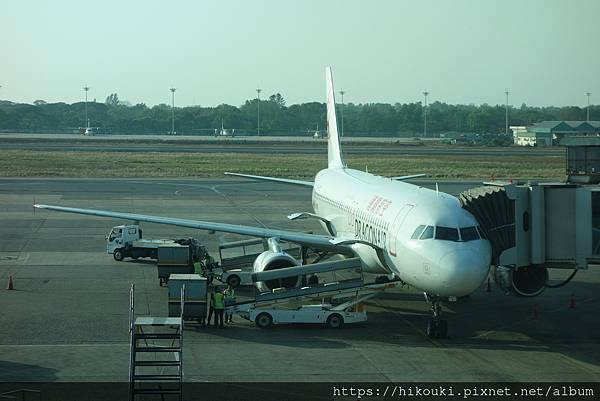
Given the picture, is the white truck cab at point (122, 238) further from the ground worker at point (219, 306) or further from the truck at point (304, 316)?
Answer: the truck at point (304, 316)

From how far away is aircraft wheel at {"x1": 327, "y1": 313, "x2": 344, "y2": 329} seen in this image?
29.8m

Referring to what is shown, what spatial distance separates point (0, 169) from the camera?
3967 inches

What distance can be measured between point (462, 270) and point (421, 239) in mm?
1916

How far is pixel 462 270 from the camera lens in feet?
84.1

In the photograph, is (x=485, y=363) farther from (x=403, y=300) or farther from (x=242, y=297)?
(x=242, y=297)

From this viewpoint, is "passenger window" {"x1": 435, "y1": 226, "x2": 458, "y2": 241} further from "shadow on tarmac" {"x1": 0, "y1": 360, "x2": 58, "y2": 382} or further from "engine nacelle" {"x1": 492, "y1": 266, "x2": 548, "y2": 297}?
"shadow on tarmac" {"x1": 0, "y1": 360, "x2": 58, "y2": 382}

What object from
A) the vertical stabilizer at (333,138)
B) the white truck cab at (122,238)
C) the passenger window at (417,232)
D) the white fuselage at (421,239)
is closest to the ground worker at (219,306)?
the white fuselage at (421,239)

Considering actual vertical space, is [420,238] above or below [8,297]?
above

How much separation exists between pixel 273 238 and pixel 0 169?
7218cm

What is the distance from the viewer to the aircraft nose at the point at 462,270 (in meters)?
25.7

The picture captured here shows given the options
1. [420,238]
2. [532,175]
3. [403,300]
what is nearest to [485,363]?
[420,238]

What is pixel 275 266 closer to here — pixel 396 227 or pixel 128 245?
pixel 396 227

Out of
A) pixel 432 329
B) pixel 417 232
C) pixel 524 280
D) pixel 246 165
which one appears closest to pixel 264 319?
pixel 432 329

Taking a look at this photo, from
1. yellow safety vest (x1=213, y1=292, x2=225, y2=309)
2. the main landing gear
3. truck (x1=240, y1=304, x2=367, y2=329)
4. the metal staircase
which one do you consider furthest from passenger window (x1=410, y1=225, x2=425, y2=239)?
the metal staircase
